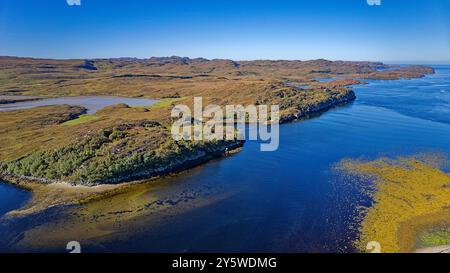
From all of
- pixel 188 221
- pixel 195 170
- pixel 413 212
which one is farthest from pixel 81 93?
pixel 413 212

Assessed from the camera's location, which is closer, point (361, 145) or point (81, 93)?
point (361, 145)

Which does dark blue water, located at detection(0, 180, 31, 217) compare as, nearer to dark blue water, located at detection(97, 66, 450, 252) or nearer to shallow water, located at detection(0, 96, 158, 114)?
dark blue water, located at detection(97, 66, 450, 252)

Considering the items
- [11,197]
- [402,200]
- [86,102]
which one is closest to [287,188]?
[402,200]

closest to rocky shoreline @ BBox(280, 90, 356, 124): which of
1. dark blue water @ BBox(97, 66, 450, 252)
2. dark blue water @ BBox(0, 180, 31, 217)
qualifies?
dark blue water @ BBox(97, 66, 450, 252)

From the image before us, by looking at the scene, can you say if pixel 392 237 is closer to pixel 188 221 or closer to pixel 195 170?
pixel 188 221

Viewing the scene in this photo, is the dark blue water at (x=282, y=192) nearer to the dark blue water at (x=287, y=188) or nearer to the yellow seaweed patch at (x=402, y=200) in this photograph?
the dark blue water at (x=287, y=188)
